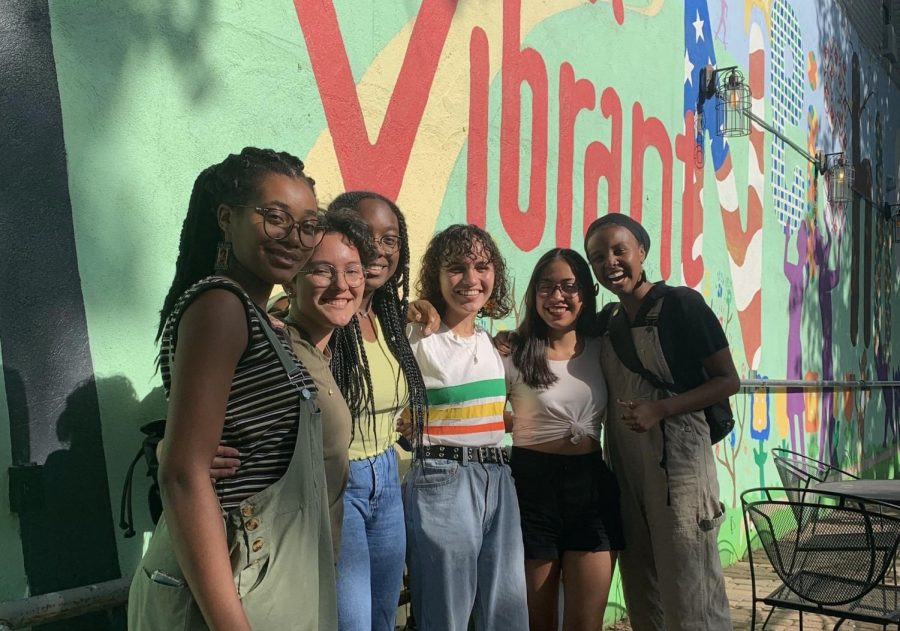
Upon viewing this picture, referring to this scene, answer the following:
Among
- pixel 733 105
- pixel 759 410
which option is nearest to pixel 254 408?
pixel 733 105

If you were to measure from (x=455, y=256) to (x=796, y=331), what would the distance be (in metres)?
6.35

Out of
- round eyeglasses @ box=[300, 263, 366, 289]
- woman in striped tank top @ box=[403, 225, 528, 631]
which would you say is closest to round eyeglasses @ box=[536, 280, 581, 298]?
woman in striped tank top @ box=[403, 225, 528, 631]

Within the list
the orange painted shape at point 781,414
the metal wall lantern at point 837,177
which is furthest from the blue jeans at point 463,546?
the metal wall lantern at point 837,177

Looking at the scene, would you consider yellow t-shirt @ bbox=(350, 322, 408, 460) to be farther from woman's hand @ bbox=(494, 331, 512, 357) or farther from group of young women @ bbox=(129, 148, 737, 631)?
woman's hand @ bbox=(494, 331, 512, 357)

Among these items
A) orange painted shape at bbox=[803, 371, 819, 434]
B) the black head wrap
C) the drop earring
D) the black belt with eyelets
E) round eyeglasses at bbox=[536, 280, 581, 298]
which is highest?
the black head wrap

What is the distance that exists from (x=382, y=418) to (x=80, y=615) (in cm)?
95

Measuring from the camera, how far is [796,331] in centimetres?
858

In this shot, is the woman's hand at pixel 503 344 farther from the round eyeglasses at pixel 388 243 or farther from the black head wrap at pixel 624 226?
the round eyeglasses at pixel 388 243

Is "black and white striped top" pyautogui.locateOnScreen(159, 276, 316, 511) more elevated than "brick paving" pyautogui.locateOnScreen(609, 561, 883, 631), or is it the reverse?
"black and white striped top" pyautogui.locateOnScreen(159, 276, 316, 511)

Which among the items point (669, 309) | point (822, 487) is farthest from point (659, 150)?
point (669, 309)

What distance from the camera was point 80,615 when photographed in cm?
242

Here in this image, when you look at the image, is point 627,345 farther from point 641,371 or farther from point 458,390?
point 458,390

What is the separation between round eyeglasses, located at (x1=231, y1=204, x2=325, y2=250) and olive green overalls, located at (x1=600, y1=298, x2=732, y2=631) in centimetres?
183

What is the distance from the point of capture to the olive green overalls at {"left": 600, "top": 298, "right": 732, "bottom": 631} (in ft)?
10.8
